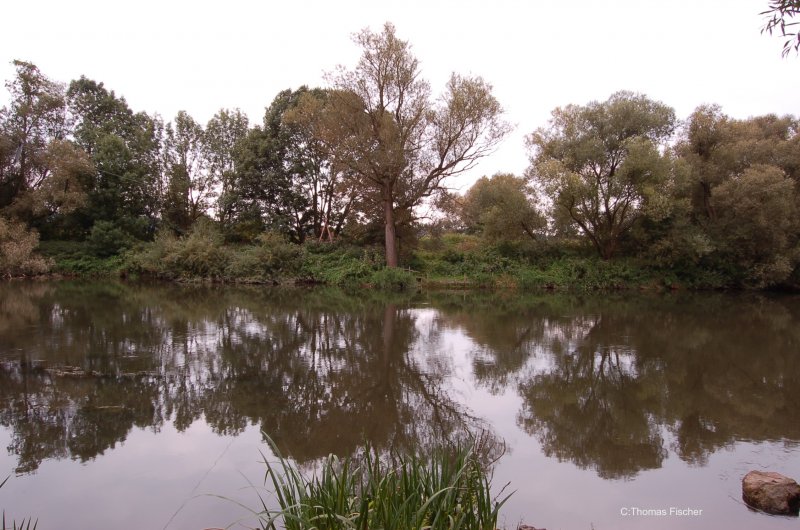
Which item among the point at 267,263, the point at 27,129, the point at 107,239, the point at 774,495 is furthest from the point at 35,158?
the point at 774,495

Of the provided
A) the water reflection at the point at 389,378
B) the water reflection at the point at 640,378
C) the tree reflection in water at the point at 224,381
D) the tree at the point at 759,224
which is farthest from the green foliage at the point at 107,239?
the tree at the point at 759,224

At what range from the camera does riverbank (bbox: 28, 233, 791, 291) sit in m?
27.7

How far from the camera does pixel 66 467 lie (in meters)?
5.31

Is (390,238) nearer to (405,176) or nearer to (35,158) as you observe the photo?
(405,176)

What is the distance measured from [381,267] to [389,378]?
1946cm

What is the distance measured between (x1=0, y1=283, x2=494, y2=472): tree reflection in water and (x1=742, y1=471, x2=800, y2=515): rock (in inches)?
113

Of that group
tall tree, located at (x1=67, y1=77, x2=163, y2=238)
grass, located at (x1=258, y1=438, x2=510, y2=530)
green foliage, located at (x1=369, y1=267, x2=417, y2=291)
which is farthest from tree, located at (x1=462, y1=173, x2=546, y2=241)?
grass, located at (x1=258, y1=438, x2=510, y2=530)

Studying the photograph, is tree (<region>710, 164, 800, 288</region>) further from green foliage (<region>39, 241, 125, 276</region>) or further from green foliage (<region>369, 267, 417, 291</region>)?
green foliage (<region>39, 241, 125, 276</region>)

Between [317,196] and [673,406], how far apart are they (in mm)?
28711

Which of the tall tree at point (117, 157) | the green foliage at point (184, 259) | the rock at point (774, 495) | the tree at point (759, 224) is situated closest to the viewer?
the rock at point (774, 495)

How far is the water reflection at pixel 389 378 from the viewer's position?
6.25 m

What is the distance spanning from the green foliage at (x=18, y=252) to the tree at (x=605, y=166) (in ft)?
93.5

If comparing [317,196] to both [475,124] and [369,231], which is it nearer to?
[369,231]

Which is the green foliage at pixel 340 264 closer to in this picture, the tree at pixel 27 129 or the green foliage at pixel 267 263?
the green foliage at pixel 267 263
